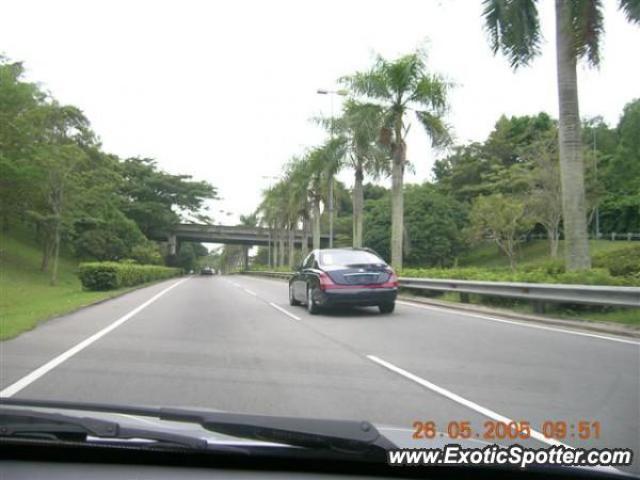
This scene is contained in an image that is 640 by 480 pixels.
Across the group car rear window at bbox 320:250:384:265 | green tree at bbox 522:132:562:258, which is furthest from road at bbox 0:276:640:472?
green tree at bbox 522:132:562:258

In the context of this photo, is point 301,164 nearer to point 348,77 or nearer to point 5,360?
point 348,77

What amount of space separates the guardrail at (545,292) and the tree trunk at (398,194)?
6401 millimetres

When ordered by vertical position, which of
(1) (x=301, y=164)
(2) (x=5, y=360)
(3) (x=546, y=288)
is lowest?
(2) (x=5, y=360)

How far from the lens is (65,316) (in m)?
15.9

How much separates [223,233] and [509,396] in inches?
3304

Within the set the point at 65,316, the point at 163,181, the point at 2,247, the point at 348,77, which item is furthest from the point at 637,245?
the point at 163,181

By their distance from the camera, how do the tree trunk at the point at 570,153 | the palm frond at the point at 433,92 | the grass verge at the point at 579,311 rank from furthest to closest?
the palm frond at the point at 433,92, the tree trunk at the point at 570,153, the grass verge at the point at 579,311

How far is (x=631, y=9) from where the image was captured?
14312 millimetres

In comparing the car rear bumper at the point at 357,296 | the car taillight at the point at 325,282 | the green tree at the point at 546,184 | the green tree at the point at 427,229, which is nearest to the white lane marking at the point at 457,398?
the car rear bumper at the point at 357,296

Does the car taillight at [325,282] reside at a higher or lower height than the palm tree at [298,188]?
lower

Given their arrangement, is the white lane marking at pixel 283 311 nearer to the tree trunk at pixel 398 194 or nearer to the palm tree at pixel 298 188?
the tree trunk at pixel 398 194

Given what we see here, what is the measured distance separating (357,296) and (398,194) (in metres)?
12.0

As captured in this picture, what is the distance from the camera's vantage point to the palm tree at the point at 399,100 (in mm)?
26047

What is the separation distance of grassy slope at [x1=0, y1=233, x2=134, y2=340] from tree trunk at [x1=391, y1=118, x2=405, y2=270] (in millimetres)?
11043
